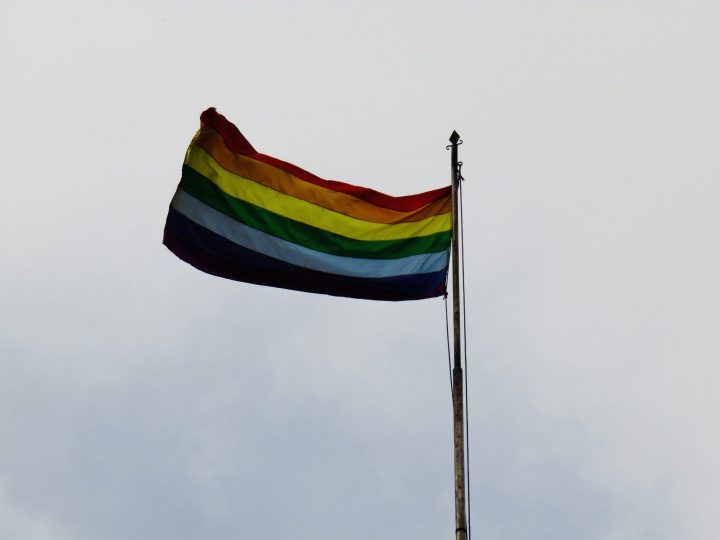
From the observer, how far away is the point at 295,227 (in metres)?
25.5

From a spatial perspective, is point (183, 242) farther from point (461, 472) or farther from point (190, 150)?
point (461, 472)

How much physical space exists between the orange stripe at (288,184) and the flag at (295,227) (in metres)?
0.02

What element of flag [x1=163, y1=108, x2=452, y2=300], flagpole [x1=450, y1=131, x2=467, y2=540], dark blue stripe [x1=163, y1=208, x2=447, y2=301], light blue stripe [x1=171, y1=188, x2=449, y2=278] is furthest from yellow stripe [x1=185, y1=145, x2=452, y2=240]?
flagpole [x1=450, y1=131, x2=467, y2=540]

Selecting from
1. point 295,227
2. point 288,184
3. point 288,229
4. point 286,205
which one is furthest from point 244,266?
point 288,184

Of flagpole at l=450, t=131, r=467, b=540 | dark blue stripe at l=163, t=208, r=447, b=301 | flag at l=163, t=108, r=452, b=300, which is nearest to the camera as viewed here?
flagpole at l=450, t=131, r=467, b=540

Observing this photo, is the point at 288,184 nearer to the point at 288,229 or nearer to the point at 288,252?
the point at 288,229

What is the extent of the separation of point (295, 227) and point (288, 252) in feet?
2.27

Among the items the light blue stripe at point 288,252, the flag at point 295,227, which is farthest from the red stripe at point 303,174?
the light blue stripe at point 288,252

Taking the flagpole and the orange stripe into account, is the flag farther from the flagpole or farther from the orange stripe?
the flagpole

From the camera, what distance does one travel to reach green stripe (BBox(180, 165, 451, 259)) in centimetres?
2455

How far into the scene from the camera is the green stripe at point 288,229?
24.5 meters

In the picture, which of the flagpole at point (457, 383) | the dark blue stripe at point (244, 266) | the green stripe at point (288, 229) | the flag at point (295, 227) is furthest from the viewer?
the green stripe at point (288, 229)

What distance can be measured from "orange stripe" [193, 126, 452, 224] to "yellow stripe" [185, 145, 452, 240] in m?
0.10

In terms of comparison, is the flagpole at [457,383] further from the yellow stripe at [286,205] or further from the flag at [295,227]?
the yellow stripe at [286,205]
